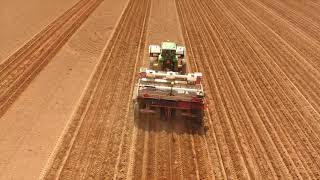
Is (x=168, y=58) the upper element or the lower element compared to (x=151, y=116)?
upper

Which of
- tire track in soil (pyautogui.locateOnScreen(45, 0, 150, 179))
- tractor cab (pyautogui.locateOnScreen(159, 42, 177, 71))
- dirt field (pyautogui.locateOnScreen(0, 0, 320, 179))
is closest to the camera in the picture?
tire track in soil (pyautogui.locateOnScreen(45, 0, 150, 179))

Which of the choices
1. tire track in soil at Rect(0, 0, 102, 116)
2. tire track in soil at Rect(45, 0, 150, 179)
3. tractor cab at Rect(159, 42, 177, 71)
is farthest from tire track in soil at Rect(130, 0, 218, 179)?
tire track in soil at Rect(0, 0, 102, 116)

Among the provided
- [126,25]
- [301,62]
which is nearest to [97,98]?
[126,25]

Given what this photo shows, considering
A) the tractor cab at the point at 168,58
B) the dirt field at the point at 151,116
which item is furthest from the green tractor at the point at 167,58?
the dirt field at the point at 151,116

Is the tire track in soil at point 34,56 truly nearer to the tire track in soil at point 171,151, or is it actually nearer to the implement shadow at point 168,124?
the implement shadow at point 168,124

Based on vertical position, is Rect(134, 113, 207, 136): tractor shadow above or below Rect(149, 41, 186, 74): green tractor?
below

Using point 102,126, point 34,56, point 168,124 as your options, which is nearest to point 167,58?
point 168,124

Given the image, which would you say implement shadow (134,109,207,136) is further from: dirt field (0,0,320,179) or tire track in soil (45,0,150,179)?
tire track in soil (45,0,150,179)

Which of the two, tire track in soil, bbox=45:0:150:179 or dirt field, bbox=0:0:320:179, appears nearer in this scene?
tire track in soil, bbox=45:0:150:179

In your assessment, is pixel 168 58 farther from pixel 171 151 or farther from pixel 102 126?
pixel 171 151
